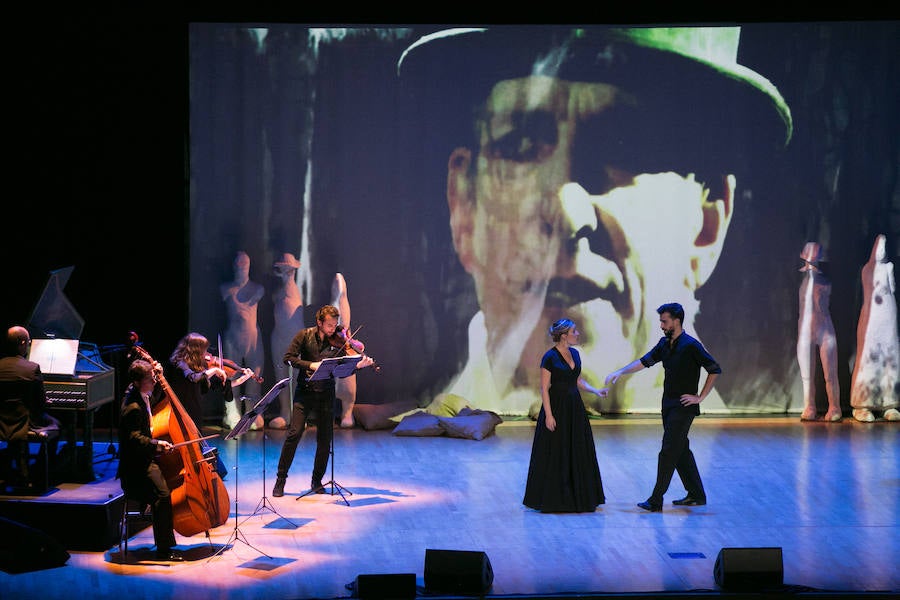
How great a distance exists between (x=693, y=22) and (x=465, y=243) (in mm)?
3013

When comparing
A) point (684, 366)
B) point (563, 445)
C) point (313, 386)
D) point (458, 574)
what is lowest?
point (458, 574)

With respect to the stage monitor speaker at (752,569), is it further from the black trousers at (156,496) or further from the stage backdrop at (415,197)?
the stage backdrop at (415,197)

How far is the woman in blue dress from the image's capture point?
334 inches

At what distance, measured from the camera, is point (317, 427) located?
8.98 meters

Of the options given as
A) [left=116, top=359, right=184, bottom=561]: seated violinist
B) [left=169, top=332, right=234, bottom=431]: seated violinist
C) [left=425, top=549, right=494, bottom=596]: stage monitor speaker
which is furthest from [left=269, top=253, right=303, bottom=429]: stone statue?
[left=425, top=549, right=494, bottom=596]: stage monitor speaker

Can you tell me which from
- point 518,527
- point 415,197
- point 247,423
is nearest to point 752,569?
point 518,527

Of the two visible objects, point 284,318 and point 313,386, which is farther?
point 284,318

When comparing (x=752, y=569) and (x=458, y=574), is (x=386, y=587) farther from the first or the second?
(x=752, y=569)

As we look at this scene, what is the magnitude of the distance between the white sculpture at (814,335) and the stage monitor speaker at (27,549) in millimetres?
7456

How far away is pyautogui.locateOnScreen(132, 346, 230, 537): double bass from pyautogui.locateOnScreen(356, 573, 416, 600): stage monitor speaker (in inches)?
54.4

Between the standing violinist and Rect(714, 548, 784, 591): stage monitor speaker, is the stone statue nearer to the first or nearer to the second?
the standing violinist

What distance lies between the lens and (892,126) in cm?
1225

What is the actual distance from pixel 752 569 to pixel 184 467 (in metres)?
3.31

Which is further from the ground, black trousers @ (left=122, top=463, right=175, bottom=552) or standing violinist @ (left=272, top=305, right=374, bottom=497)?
standing violinist @ (left=272, top=305, right=374, bottom=497)
